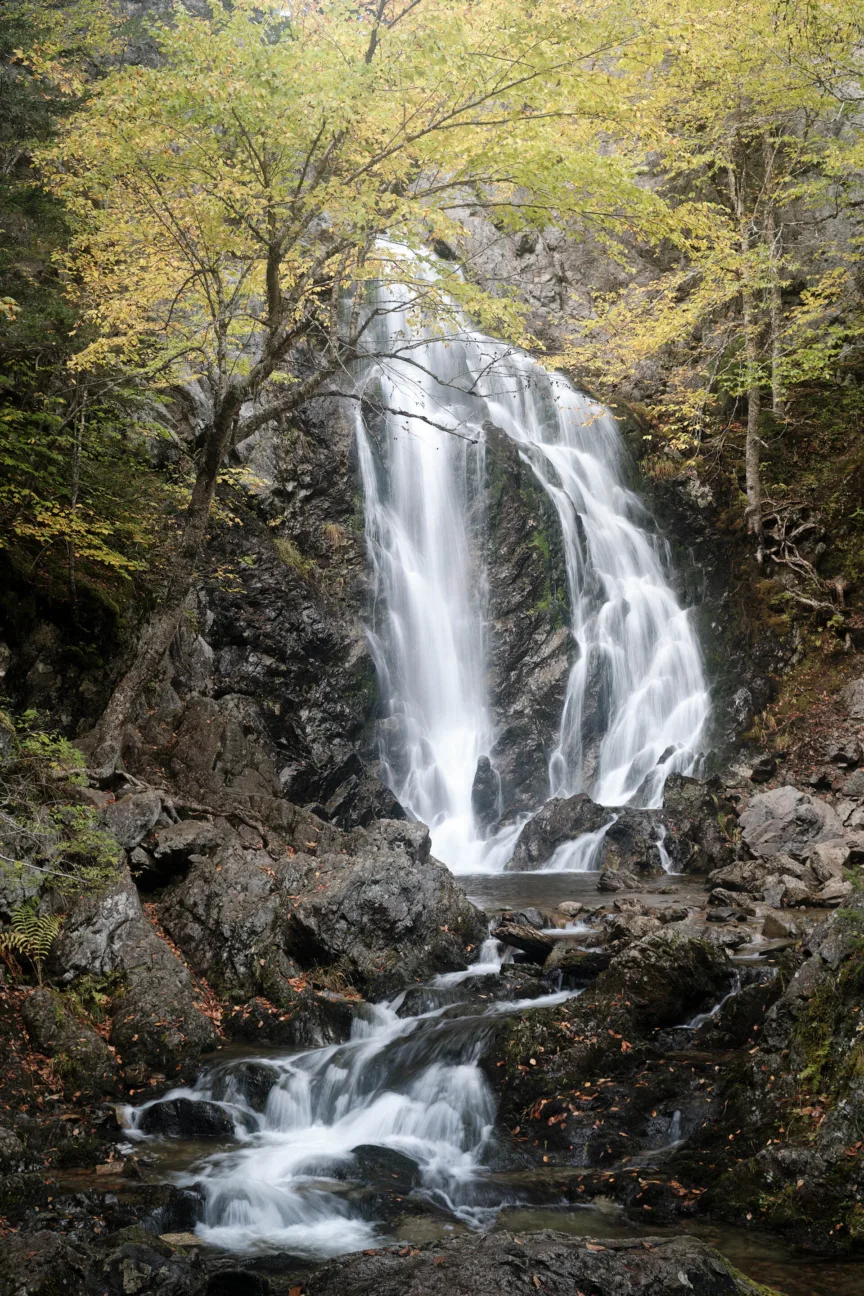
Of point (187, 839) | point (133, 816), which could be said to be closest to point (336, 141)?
point (133, 816)

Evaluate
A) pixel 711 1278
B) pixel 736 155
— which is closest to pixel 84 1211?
pixel 711 1278

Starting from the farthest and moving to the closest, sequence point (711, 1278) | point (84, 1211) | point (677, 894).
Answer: point (677, 894)
point (84, 1211)
point (711, 1278)

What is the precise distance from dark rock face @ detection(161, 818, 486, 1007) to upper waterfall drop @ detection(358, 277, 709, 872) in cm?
621

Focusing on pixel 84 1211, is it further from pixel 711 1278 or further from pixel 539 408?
pixel 539 408

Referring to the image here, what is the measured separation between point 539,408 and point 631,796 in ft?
37.7

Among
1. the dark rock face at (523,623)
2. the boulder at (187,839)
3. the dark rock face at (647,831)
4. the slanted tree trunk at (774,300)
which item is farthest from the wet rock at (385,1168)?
the slanted tree trunk at (774,300)

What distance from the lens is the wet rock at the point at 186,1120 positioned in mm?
5820

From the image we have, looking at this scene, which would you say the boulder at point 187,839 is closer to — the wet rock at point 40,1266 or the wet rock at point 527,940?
the wet rock at point 527,940

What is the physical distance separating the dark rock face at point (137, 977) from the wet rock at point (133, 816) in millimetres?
797

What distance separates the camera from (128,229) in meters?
8.98

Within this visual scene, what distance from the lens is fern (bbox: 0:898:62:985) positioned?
20.4 feet

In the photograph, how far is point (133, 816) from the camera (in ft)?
27.3

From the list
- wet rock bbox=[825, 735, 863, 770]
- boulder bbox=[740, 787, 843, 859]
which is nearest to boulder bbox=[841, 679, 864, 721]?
wet rock bbox=[825, 735, 863, 770]

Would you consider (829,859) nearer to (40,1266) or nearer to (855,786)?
(855,786)
